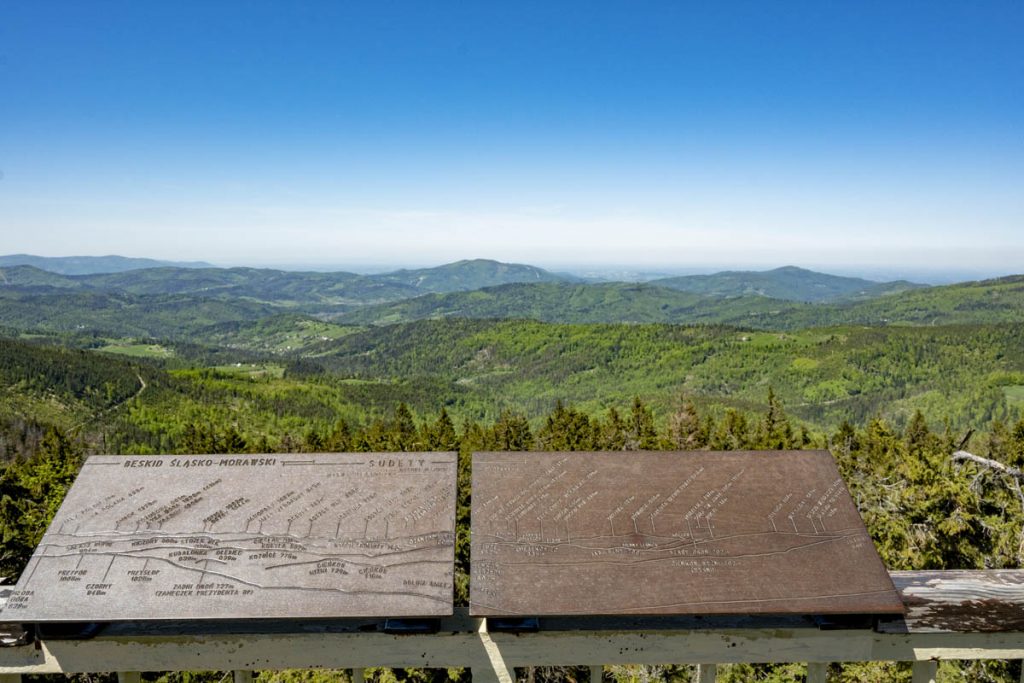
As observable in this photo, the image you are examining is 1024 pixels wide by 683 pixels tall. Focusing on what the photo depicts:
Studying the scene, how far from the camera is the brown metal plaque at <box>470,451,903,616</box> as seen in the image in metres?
4.17

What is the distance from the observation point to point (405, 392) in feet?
543

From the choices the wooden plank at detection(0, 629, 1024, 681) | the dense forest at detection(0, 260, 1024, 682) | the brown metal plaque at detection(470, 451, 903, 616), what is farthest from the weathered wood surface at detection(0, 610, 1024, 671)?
the dense forest at detection(0, 260, 1024, 682)

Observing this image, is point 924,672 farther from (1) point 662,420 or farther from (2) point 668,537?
(1) point 662,420

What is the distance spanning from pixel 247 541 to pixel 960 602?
5527 millimetres

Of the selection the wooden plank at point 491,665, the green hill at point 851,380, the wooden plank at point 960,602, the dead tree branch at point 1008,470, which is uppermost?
the wooden plank at point 960,602

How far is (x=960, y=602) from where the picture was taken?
445 cm

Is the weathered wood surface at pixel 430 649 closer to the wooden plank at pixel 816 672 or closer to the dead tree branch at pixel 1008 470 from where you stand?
the wooden plank at pixel 816 672

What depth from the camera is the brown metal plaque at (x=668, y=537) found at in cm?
417

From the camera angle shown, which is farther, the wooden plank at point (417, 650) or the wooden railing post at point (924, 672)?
the wooden railing post at point (924, 672)

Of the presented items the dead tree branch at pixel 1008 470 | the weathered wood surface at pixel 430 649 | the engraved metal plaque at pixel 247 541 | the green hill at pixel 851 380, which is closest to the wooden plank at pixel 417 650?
the weathered wood surface at pixel 430 649

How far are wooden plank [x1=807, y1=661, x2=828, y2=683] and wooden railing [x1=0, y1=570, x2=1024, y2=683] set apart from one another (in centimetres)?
11

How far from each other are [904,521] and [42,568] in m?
17.4

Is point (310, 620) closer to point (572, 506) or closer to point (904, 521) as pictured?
point (572, 506)

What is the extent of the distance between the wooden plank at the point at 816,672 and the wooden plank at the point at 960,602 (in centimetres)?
55
